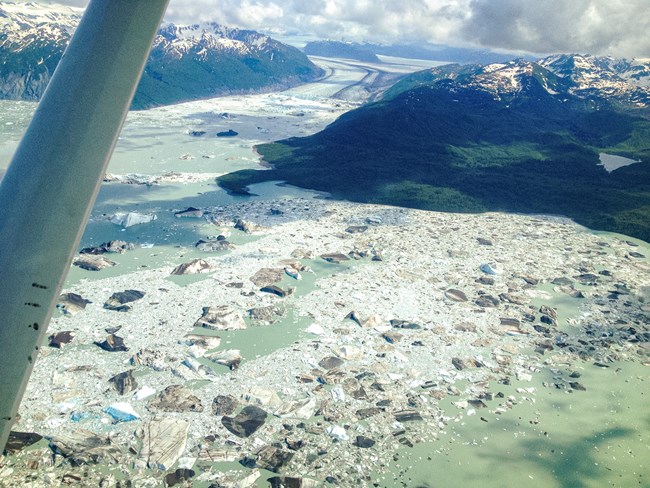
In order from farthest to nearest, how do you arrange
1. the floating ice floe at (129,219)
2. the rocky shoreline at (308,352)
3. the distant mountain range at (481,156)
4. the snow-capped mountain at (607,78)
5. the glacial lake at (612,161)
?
the snow-capped mountain at (607,78) < the glacial lake at (612,161) < the distant mountain range at (481,156) < the floating ice floe at (129,219) < the rocky shoreline at (308,352)

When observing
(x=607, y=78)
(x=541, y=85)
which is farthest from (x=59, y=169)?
(x=607, y=78)

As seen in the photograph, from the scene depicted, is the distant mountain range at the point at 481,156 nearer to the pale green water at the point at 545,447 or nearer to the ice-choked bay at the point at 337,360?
the ice-choked bay at the point at 337,360

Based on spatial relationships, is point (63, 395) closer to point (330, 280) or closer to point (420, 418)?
point (420, 418)

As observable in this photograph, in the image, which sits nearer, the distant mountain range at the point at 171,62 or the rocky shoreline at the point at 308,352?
the rocky shoreline at the point at 308,352

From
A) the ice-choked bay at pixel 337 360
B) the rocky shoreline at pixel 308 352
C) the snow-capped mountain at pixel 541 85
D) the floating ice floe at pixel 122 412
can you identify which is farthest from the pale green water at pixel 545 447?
the snow-capped mountain at pixel 541 85

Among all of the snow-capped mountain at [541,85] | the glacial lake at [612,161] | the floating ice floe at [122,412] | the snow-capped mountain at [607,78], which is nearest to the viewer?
the floating ice floe at [122,412]

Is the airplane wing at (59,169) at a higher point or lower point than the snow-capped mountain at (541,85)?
lower
